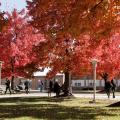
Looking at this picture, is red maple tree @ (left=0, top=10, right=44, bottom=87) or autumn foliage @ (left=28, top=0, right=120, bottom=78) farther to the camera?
red maple tree @ (left=0, top=10, right=44, bottom=87)

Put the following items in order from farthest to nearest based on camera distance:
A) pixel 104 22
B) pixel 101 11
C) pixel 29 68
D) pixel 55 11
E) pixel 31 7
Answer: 1. pixel 29 68
2. pixel 31 7
3. pixel 55 11
4. pixel 104 22
5. pixel 101 11

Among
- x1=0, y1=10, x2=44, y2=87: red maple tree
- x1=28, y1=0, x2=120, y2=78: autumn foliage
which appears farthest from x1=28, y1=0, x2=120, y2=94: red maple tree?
x1=0, y1=10, x2=44, y2=87: red maple tree

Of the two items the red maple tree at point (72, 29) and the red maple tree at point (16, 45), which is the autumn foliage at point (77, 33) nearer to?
the red maple tree at point (72, 29)

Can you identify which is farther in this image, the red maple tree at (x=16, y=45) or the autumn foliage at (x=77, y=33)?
the red maple tree at (x=16, y=45)

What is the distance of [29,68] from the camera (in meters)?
48.0

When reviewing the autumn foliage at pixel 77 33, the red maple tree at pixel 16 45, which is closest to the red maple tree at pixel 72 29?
the autumn foliage at pixel 77 33

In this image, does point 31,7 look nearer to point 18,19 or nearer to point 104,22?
point 104,22

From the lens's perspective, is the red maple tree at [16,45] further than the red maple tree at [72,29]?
Yes

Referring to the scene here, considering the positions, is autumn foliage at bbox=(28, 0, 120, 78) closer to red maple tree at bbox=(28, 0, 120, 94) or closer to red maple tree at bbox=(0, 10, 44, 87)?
red maple tree at bbox=(28, 0, 120, 94)

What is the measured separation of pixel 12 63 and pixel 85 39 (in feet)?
68.7

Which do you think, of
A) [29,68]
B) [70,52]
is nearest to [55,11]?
[70,52]

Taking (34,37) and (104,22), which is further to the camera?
(34,37)

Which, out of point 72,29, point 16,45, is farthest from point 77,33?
point 16,45

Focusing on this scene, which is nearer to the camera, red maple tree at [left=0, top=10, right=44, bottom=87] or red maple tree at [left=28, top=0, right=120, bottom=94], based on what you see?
red maple tree at [left=28, top=0, right=120, bottom=94]
